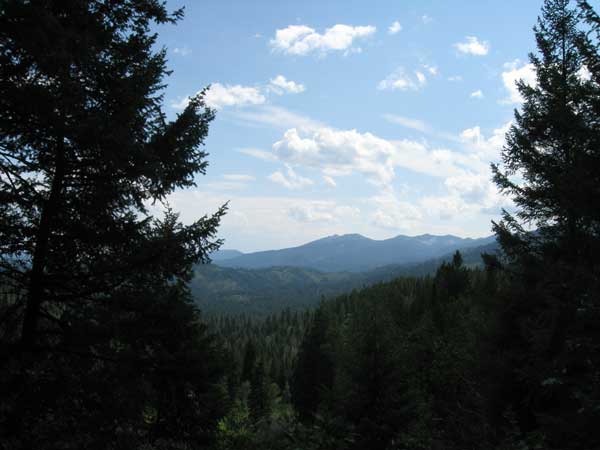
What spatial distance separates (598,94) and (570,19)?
7.33 m

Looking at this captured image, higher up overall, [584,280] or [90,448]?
[584,280]

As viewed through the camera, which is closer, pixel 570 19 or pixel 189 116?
pixel 189 116

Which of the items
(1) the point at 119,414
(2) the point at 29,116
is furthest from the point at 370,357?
(2) the point at 29,116

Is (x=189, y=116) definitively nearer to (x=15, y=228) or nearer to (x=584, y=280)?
(x=15, y=228)

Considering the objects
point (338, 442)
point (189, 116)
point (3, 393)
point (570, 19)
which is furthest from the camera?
point (570, 19)

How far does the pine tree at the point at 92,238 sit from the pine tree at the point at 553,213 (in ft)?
22.7

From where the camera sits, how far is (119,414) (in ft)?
19.6

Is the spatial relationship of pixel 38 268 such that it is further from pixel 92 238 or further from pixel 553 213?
pixel 553 213

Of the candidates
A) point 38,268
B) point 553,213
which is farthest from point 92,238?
point 553,213

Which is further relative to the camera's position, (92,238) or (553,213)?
(553,213)

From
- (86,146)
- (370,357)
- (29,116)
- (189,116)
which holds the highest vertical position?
(189,116)

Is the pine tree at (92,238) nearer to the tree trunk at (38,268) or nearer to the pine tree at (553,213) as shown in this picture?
the tree trunk at (38,268)

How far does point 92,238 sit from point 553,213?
1279 cm

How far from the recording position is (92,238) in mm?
6613
